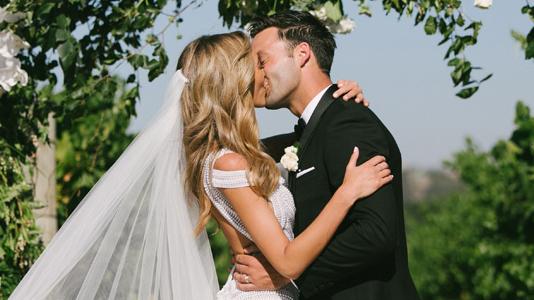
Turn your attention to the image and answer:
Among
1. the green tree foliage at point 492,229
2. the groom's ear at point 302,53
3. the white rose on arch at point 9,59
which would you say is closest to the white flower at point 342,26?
the groom's ear at point 302,53

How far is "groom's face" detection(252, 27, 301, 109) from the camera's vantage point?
3797 millimetres

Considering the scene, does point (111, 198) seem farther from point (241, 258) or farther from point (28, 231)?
point (28, 231)

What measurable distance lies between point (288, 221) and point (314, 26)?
0.82 metres

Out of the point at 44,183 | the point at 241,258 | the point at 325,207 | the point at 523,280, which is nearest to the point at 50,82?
the point at 44,183

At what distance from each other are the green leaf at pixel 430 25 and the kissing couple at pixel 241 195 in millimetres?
711

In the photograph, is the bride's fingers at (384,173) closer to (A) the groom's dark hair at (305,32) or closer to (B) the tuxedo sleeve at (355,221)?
(B) the tuxedo sleeve at (355,221)

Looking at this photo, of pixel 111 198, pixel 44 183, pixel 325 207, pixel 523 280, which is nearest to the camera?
pixel 325 207

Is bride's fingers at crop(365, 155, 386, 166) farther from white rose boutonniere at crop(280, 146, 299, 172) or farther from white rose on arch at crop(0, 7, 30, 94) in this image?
white rose on arch at crop(0, 7, 30, 94)

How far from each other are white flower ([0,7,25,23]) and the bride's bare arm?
1350mm

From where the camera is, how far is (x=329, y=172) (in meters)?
3.51

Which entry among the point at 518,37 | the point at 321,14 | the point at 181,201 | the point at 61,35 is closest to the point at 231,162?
the point at 181,201

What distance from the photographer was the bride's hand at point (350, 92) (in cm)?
372

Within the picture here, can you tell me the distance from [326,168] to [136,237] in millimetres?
792

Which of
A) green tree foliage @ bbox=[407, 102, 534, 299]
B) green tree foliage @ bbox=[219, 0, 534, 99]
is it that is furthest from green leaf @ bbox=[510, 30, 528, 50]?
green tree foliage @ bbox=[219, 0, 534, 99]
